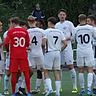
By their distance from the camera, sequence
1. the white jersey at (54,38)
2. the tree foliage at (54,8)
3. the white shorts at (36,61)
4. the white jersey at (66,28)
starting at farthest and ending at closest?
the tree foliage at (54,8), the white jersey at (66,28), the white shorts at (36,61), the white jersey at (54,38)

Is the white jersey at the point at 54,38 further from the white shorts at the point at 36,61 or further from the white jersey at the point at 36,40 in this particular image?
the white shorts at the point at 36,61

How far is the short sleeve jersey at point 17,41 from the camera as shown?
48.3 feet

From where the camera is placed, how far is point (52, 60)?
15430 millimetres

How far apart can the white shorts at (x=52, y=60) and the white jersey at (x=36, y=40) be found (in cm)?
50

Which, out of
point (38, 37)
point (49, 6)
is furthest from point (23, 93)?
point (49, 6)

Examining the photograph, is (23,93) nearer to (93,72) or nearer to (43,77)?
(43,77)

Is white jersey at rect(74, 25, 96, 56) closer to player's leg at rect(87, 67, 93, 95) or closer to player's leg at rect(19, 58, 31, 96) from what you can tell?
player's leg at rect(87, 67, 93, 95)

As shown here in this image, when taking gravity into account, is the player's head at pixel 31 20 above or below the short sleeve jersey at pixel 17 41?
above

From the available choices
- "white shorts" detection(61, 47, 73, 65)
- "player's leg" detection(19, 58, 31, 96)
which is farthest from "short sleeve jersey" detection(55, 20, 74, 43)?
"player's leg" detection(19, 58, 31, 96)

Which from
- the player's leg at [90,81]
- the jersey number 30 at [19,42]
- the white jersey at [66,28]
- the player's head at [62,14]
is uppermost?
the player's head at [62,14]

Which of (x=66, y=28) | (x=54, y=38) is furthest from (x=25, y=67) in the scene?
(x=66, y=28)

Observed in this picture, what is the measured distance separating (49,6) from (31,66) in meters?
20.1

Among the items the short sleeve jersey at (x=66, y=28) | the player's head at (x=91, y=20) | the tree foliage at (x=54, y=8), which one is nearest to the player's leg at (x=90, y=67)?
the player's head at (x=91, y=20)

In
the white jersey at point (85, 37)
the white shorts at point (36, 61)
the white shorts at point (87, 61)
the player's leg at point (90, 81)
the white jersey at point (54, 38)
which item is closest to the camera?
the white jersey at point (54, 38)
